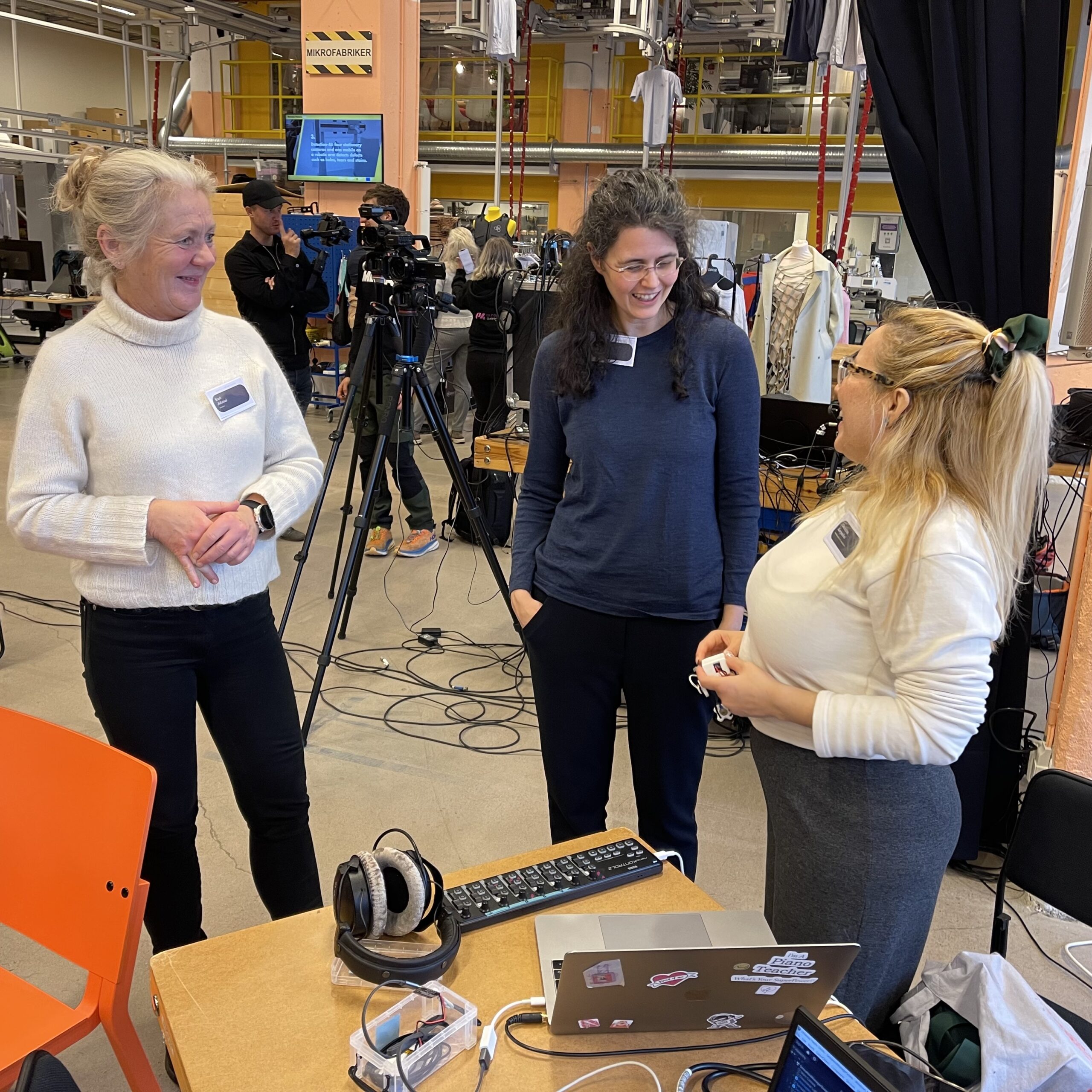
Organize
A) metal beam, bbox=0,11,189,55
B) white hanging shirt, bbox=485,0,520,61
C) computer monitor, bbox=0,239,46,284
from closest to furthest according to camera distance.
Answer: white hanging shirt, bbox=485,0,520,61
metal beam, bbox=0,11,189,55
computer monitor, bbox=0,239,46,284

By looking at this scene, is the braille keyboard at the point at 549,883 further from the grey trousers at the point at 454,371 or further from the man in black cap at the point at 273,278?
the grey trousers at the point at 454,371

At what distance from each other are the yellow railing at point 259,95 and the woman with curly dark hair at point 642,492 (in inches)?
487

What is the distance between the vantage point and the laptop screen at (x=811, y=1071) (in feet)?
2.42

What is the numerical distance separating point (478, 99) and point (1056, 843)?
44.5 ft

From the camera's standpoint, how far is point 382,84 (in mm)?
6480

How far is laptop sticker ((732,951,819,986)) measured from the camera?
34.8 inches

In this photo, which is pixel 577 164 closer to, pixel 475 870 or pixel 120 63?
pixel 120 63

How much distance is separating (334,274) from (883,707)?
7378 millimetres

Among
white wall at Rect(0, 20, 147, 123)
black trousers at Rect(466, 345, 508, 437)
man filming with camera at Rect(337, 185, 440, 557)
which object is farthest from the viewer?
white wall at Rect(0, 20, 147, 123)

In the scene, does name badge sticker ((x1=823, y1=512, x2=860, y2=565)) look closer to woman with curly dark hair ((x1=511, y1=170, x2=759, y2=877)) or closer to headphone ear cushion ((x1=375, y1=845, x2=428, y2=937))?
woman with curly dark hair ((x1=511, y1=170, x2=759, y2=877))

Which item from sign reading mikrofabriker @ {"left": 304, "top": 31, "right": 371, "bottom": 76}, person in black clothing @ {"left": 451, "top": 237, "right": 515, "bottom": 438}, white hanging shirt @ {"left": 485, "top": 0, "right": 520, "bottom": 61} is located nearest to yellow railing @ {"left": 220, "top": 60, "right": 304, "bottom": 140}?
sign reading mikrofabriker @ {"left": 304, "top": 31, "right": 371, "bottom": 76}

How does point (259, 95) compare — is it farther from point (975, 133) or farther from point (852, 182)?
point (975, 133)

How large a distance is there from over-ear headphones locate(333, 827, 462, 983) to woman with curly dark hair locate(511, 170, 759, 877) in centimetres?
67

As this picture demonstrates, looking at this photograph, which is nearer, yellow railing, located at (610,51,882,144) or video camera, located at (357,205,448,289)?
video camera, located at (357,205,448,289)
